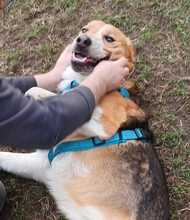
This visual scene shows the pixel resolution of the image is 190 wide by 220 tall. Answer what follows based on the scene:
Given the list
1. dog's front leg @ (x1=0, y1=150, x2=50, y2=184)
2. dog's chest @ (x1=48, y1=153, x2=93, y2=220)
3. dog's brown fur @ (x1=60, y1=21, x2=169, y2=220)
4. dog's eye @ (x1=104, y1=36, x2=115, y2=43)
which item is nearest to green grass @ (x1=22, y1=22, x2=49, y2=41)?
dog's eye @ (x1=104, y1=36, x2=115, y2=43)

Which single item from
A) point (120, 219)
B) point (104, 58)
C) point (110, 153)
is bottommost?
point (120, 219)

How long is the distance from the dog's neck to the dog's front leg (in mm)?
628

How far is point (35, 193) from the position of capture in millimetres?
4316

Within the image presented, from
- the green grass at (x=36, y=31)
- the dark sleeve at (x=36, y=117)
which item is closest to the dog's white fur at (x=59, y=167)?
the dark sleeve at (x=36, y=117)

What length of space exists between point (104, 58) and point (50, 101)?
983mm

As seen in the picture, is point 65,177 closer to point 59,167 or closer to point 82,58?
point 59,167

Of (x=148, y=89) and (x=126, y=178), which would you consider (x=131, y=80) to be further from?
(x=126, y=178)

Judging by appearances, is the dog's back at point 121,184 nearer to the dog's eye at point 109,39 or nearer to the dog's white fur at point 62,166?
the dog's white fur at point 62,166

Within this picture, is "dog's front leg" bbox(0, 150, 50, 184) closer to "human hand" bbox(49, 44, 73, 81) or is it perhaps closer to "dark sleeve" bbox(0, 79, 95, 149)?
"human hand" bbox(49, 44, 73, 81)

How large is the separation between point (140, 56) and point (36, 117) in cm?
201

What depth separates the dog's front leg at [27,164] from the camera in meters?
4.11

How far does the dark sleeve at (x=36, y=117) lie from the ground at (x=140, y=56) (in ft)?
4.13

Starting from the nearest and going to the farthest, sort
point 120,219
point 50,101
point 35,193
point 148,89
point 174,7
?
point 50,101, point 120,219, point 35,193, point 148,89, point 174,7

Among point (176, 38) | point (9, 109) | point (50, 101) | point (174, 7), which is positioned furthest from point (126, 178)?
point (174, 7)
